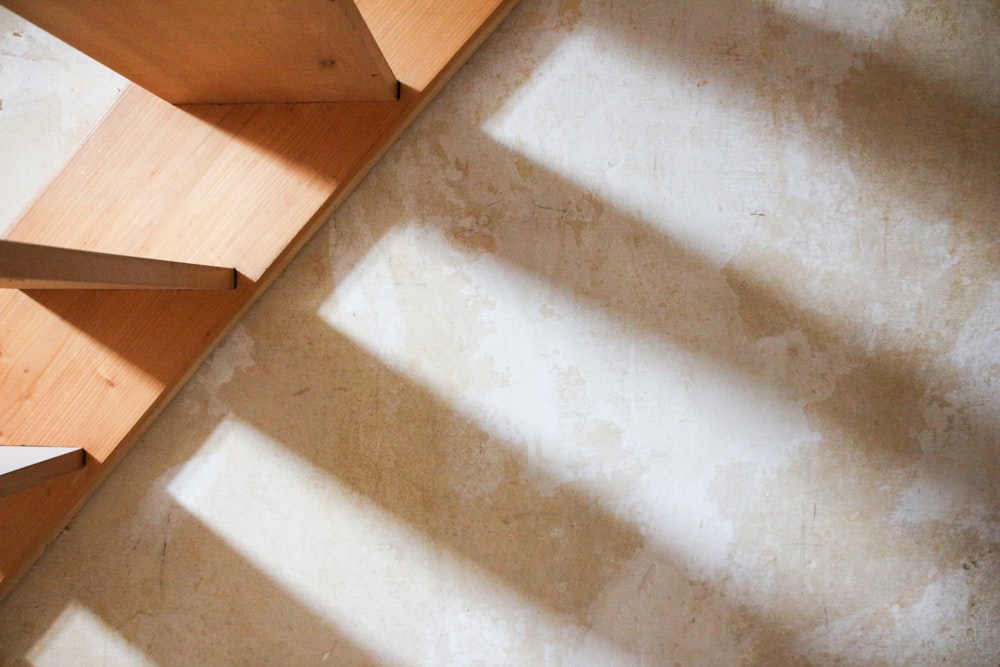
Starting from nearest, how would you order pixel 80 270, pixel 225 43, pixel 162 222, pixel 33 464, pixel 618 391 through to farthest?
pixel 80 270, pixel 225 43, pixel 33 464, pixel 162 222, pixel 618 391

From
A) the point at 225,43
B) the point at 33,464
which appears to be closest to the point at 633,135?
the point at 225,43

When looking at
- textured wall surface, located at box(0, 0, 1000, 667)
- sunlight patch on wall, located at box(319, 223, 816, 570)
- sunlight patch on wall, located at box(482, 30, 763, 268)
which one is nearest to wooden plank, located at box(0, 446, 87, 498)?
textured wall surface, located at box(0, 0, 1000, 667)

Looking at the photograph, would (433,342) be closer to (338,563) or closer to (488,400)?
(488,400)

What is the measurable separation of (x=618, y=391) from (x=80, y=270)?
1059 mm

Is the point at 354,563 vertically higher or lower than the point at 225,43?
lower

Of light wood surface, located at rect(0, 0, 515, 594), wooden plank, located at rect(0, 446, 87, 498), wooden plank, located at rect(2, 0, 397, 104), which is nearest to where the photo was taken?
wooden plank, located at rect(2, 0, 397, 104)

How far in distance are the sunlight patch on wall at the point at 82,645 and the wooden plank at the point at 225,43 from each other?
3.83ft

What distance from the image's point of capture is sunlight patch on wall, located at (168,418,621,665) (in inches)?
60.7

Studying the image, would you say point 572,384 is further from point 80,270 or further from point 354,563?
point 80,270

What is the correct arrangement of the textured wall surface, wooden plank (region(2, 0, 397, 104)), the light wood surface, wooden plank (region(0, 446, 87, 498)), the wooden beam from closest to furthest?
the wooden beam → wooden plank (region(2, 0, 397, 104)) → wooden plank (region(0, 446, 87, 498)) → the light wood surface → the textured wall surface

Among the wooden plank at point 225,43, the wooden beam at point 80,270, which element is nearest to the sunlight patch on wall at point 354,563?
the wooden beam at point 80,270

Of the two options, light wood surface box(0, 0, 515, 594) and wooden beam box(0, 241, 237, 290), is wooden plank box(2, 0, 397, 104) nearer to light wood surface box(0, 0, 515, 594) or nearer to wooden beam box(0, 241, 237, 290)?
light wood surface box(0, 0, 515, 594)

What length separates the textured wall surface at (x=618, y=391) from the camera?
4.96 feet

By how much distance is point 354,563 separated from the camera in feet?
5.08
